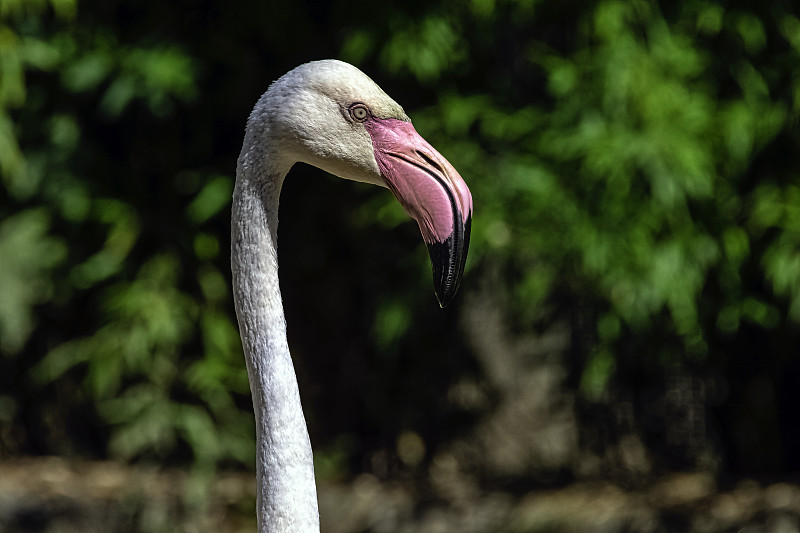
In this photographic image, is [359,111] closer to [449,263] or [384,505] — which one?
[449,263]

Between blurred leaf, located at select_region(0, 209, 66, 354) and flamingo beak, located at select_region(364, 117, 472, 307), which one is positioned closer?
flamingo beak, located at select_region(364, 117, 472, 307)

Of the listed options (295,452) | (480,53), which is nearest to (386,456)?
(480,53)

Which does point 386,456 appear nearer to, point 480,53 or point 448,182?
point 480,53

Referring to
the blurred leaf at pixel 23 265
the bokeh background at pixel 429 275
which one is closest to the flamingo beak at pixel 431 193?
the bokeh background at pixel 429 275

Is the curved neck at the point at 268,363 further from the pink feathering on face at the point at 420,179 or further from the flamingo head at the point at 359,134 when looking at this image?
the pink feathering on face at the point at 420,179

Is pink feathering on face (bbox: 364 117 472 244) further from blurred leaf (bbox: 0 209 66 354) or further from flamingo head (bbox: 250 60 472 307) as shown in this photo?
blurred leaf (bbox: 0 209 66 354)

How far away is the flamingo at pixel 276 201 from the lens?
1.76 metres

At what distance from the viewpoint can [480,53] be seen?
440cm

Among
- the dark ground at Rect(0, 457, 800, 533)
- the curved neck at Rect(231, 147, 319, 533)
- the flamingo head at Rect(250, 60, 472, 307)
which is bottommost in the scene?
the dark ground at Rect(0, 457, 800, 533)

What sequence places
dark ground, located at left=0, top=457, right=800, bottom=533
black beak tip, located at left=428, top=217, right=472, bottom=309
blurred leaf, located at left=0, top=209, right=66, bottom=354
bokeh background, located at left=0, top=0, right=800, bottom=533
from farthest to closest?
blurred leaf, located at left=0, top=209, right=66, bottom=354 → dark ground, located at left=0, top=457, right=800, bottom=533 → bokeh background, located at left=0, top=0, right=800, bottom=533 → black beak tip, located at left=428, top=217, right=472, bottom=309

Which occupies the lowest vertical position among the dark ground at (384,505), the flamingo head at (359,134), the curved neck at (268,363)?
the dark ground at (384,505)

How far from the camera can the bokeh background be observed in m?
4.05

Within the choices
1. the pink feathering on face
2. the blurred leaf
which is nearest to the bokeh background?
the blurred leaf

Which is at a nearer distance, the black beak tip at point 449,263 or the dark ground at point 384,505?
the black beak tip at point 449,263
